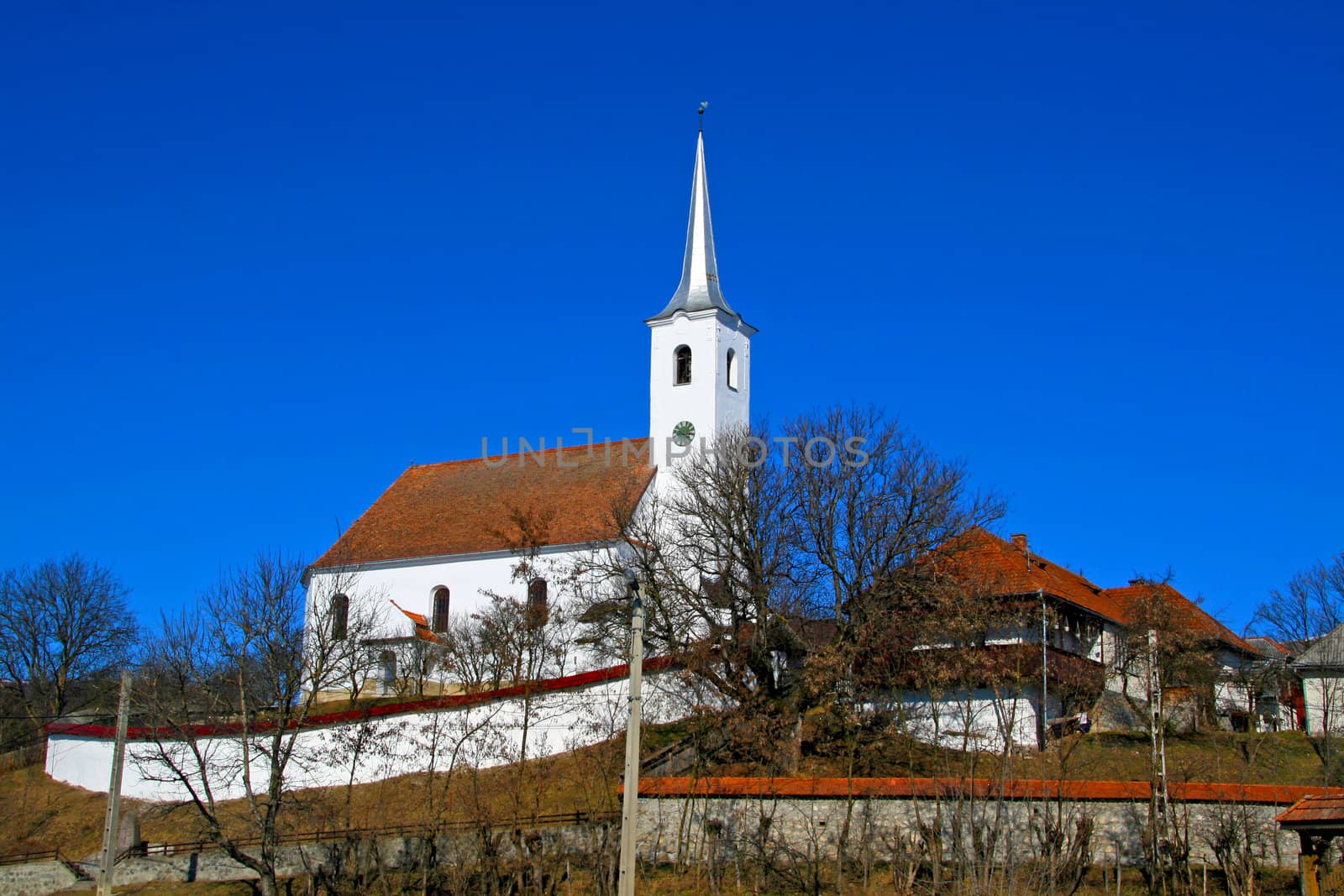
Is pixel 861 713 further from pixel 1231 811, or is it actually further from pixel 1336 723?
pixel 1336 723

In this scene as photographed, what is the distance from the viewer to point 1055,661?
34750 millimetres

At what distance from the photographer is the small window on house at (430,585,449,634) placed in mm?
47625

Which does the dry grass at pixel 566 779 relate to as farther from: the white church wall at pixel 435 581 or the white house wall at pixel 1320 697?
the white church wall at pixel 435 581

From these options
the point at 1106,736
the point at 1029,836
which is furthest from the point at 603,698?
the point at 1029,836

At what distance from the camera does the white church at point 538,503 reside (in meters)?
45.9

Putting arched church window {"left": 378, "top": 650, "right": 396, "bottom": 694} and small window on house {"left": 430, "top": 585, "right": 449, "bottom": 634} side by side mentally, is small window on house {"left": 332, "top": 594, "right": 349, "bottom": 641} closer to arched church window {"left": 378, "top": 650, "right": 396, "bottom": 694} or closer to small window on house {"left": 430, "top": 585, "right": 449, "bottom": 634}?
arched church window {"left": 378, "top": 650, "right": 396, "bottom": 694}

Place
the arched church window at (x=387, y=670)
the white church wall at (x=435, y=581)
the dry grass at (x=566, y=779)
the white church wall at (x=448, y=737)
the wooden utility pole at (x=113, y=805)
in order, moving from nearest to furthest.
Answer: the wooden utility pole at (x=113, y=805) < the dry grass at (x=566, y=779) < the white church wall at (x=448, y=737) < the arched church window at (x=387, y=670) < the white church wall at (x=435, y=581)

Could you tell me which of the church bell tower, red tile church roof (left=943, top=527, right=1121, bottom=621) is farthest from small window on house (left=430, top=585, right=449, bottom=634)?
red tile church roof (left=943, top=527, right=1121, bottom=621)

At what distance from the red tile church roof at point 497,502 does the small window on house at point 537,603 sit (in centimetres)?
149

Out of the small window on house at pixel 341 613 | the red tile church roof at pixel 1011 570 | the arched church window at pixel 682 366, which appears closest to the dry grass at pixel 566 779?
the red tile church roof at pixel 1011 570

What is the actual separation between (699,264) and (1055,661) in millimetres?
21972

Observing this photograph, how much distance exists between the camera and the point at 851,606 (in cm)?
3316

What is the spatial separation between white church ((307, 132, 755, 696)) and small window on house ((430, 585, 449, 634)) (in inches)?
1.2

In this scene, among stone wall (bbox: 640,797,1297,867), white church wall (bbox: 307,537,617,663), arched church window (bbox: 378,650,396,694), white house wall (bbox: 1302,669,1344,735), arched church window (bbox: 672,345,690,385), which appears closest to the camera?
stone wall (bbox: 640,797,1297,867)
